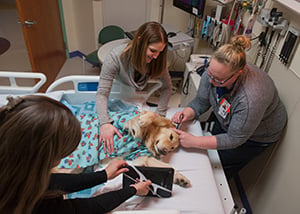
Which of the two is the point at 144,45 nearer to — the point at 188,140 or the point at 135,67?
the point at 135,67

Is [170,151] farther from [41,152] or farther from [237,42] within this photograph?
[41,152]

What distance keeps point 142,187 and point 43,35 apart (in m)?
2.36

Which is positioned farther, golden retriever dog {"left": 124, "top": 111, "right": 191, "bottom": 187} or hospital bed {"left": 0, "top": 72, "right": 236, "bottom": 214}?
golden retriever dog {"left": 124, "top": 111, "right": 191, "bottom": 187}

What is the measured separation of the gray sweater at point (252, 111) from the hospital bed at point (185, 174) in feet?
0.55

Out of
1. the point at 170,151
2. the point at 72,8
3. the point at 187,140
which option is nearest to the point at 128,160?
the point at 170,151

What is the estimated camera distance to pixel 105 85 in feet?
4.56

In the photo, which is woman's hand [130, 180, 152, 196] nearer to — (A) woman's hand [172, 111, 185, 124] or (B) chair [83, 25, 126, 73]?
(A) woman's hand [172, 111, 185, 124]

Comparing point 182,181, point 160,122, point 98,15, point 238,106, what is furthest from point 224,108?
point 98,15

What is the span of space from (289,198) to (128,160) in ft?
3.05

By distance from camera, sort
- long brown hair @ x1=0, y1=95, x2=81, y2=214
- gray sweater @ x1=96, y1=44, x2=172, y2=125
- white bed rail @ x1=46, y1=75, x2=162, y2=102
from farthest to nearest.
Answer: white bed rail @ x1=46, y1=75, x2=162, y2=102
gray sweater @ x1=96, y1=44, x2=172, y2=125
long brown hair @ x1=0, y1=95, x2=81, y2=214

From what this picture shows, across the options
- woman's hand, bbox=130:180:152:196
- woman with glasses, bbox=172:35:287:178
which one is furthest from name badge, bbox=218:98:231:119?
woman's hand, bbox=130:180:152:196

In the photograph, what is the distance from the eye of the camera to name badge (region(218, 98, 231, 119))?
1.29 meters

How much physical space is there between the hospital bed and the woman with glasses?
86 mm

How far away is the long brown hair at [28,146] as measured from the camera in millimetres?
592
